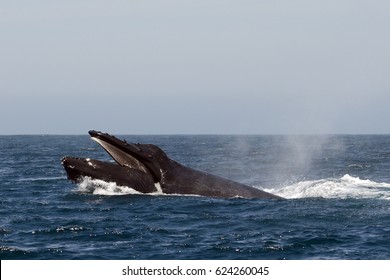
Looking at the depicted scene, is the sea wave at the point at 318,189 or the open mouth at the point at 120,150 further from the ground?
the open mouth at the point at 120,150

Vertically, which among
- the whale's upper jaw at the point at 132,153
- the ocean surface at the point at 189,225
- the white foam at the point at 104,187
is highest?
the whale's upper jaw at the point at 132,153

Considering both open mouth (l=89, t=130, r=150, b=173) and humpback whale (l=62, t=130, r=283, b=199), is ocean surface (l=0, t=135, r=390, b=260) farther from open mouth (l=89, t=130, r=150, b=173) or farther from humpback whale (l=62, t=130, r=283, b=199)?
open mouth (l=89, t=130, r=150, b=173)

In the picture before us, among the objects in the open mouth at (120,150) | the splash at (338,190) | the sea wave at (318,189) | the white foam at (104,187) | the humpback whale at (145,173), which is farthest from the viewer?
the splash at (338,190)

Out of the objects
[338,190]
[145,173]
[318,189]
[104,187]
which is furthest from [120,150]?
[338,190]

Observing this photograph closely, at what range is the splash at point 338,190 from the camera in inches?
1164

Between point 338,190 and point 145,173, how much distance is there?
8554 mm

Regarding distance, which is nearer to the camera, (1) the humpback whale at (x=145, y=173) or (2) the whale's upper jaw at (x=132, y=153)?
(2) the whale's upper jaw at (x=132, y=153)

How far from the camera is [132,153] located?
26062 millimetres

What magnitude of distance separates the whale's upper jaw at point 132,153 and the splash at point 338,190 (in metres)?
6.22

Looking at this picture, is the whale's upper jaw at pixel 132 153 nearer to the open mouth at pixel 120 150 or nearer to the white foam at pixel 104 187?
the open mouth at pixel 120 150

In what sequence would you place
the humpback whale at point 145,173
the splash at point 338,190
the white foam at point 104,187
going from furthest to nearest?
the splash at point 338,190
the white foam at point 104,187
the humpback whale at point 145,173

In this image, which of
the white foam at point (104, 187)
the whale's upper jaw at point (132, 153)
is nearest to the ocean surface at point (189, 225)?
the white foam at point (104, 187)

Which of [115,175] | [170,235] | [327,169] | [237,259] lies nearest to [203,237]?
[170,235]

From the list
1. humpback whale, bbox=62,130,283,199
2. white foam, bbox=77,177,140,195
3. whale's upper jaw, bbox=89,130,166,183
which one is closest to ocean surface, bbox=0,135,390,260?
white foam, bbox=77,177,140,195
